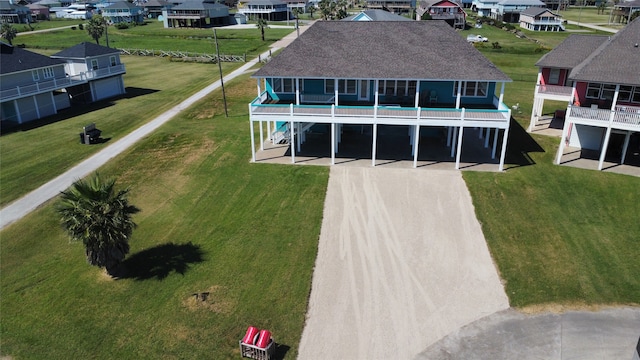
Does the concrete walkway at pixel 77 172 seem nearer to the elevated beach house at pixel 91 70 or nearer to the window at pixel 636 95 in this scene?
the elevated beach house at pixel 91 70

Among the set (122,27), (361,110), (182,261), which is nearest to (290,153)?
(361,110)

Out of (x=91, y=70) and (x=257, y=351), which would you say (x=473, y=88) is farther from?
(x=91, y=70)

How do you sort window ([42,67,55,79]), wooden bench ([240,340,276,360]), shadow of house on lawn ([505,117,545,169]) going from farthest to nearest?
1. window ([42,67,55,79])
2. shadow of house on lawn ([505,117,545,169])
3. wooden bench ([240,340,276,360])

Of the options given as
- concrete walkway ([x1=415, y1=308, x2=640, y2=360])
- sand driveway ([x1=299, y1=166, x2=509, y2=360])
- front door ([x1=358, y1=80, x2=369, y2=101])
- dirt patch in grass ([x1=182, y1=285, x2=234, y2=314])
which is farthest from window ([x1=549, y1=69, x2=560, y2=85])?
dirt patch in grass ([x1=182, y1=285, x2=234, y2=314])

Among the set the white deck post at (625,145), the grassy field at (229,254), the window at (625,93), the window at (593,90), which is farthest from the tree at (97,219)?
the window at (625,93)

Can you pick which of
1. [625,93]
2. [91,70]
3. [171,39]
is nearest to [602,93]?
[625,93]

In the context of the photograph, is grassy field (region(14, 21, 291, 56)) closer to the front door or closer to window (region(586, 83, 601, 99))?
the front door
